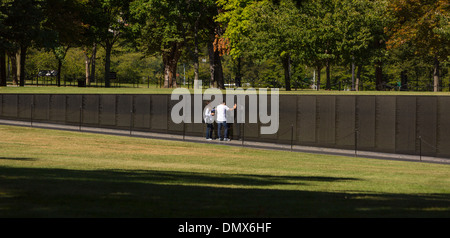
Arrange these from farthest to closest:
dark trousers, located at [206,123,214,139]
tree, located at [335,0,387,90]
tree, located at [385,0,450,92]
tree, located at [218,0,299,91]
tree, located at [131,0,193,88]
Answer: tree, located at [131,0,193,88] < tree, located at [218,0,299,91] < tree, located at [335,0,387,90] < tree, located at [385,0,450,92] < dark trousers, located at [206,123,214,139]

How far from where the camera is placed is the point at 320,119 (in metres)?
32.0

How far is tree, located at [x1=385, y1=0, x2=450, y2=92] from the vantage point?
50375 millimetres

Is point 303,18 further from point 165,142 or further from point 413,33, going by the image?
point 165,142

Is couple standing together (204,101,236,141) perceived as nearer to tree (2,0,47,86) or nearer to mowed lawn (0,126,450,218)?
mowed lawn (0,126,450,218)

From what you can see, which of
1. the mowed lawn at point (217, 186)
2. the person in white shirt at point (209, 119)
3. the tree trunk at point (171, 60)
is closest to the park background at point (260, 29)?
the tree trunk at point (171, 60)

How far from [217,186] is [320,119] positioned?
19342mm

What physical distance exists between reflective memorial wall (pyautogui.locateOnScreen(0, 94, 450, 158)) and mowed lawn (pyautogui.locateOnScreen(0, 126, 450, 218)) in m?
4.10

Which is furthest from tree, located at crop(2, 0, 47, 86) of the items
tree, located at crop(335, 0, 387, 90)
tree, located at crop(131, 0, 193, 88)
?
tree, located at crop(335, 0, 387, 90)

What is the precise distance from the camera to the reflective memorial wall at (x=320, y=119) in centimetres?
2831

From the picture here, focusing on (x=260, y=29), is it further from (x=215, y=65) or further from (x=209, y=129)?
(x=209, y=129)

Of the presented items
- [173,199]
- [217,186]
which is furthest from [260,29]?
[173,199]
